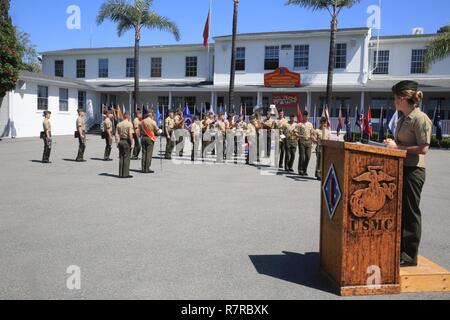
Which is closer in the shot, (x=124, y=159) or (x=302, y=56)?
(x=124, y=159)

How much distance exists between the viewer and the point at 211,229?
21.8ft

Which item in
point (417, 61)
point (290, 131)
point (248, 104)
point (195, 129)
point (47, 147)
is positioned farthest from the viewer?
point (248, 104)

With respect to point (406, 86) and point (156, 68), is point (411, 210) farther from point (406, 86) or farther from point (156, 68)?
point (156, 68)

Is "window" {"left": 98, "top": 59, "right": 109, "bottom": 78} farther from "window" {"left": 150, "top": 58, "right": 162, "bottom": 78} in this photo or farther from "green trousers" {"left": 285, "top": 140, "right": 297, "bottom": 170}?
"green trousers" {"left": 285, "top": 140, "right": 297, "bottom": 170}

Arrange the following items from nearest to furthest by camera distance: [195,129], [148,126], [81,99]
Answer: [148,126] < [195,129] < [81,99]

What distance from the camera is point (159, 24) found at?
3247 centimetres

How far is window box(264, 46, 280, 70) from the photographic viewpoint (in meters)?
32.0

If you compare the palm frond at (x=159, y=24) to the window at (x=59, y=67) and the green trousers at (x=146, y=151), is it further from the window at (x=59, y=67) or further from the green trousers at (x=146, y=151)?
the green trousers at (x=146, y=151)

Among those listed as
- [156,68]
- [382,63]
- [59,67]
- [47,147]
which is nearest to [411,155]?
[47,147]

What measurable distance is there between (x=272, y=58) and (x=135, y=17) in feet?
33.9

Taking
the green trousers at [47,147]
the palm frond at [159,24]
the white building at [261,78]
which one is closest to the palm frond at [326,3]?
the white building at [261,78]

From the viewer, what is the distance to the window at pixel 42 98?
29.8m

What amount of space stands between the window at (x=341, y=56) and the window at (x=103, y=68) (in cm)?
1989
